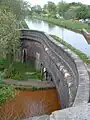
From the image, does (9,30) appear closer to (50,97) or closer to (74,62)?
(50,97)

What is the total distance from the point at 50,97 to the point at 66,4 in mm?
77655

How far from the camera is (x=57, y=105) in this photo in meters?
17.4

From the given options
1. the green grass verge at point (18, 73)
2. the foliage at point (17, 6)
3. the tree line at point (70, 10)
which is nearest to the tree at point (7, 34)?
the green grass verge at point (18, 73)

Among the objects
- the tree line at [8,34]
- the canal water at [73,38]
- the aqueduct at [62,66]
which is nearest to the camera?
the aqueduct at [62,66]

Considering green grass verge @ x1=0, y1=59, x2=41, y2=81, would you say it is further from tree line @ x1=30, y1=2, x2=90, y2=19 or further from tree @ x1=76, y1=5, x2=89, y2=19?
tree @ x1=76, y1=5, x2=89, y2=19

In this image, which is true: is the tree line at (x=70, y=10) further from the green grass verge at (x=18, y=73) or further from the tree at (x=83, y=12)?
the green grass verge at (x=18, y=73)

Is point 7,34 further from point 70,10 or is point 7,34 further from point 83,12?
point 70,10

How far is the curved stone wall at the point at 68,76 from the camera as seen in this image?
32.2ft

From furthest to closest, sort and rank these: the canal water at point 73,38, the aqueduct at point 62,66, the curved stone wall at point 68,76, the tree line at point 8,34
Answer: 1. the canal water at point 73,38
2. the tree line at point 8,34
3. the aqueduct at point 62,66
4. the curved stone wall at point 68,76

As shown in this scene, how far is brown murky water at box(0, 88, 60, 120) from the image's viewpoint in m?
15.0

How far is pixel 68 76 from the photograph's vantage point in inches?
571

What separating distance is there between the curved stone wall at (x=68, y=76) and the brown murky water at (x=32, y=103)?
0.87 meters

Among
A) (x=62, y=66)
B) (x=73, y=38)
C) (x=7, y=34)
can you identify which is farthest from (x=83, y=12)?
(x=62, y=66)

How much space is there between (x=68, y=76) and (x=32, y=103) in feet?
11.0
